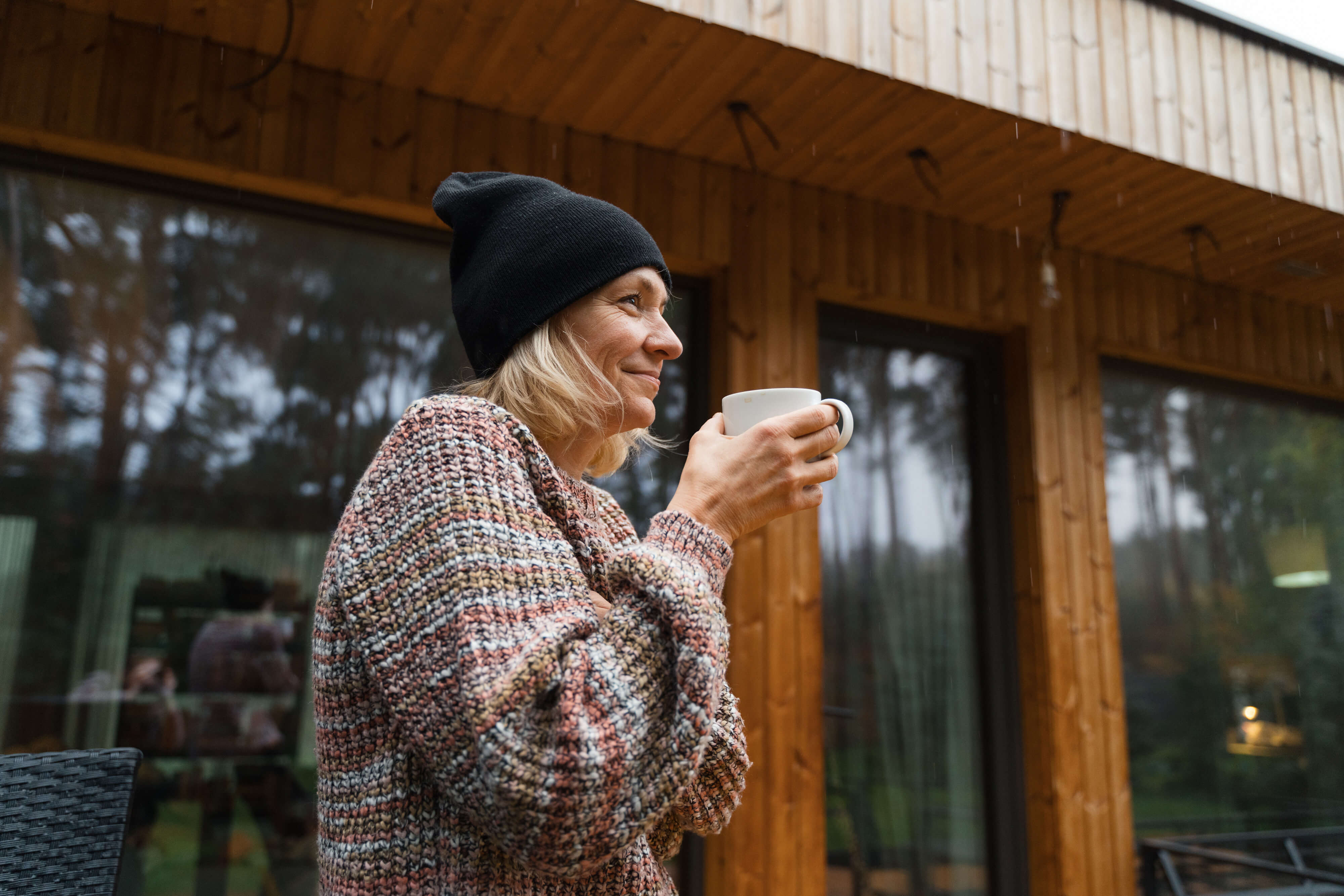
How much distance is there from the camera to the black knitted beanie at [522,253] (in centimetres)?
107

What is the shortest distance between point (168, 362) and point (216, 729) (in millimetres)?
988

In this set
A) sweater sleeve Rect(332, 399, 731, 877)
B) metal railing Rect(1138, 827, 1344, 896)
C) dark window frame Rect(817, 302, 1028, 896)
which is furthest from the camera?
dark window frame Rect(817, 302, 1028, 896)

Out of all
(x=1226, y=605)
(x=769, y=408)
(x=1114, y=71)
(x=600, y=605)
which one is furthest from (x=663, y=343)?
(x=1226, y=605)

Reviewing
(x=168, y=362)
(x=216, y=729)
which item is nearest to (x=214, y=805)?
(x=216, y=729)

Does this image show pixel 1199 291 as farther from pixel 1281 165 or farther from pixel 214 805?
pixel 214 805

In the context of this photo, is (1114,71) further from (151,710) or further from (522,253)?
(151,710)

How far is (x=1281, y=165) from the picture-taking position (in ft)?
10.6

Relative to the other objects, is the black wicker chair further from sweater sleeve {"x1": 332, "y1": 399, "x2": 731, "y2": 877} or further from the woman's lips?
the woman's lips

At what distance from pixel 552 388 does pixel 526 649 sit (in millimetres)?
360

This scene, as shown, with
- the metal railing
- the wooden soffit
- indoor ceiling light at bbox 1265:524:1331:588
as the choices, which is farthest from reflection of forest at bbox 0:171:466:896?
indoor ceiling light at bbox 1265:524:1331:588

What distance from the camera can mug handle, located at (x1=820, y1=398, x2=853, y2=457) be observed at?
40.3 inches

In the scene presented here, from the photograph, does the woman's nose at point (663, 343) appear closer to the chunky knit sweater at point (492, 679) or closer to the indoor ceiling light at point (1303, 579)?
the chunky knit sweater at point (492, 679)

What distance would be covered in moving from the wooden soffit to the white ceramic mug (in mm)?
1611

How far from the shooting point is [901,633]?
344 cm
